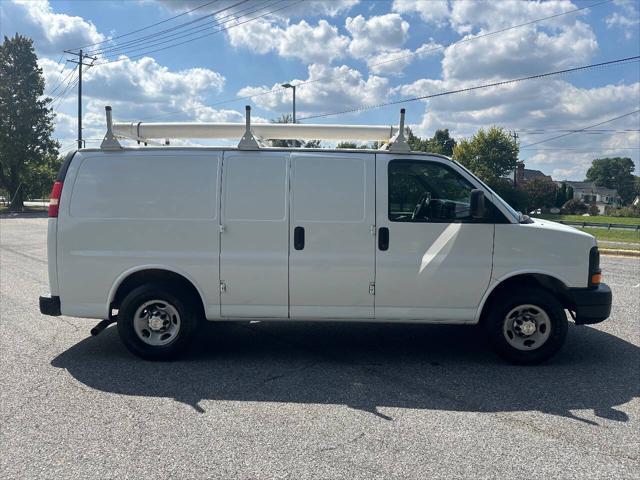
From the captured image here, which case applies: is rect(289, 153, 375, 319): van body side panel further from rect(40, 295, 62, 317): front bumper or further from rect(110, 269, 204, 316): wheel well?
rect(40, 295, 62, 317): front bumper

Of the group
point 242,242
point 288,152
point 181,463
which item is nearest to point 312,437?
point 181,463

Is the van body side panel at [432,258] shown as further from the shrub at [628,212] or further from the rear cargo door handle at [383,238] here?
the shrub at [628,212]

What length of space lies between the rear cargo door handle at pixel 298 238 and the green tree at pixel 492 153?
193 ft

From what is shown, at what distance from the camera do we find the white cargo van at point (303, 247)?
4.95 metres

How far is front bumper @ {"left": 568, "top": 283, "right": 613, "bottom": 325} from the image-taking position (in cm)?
495

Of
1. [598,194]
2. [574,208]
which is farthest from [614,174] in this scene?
[574,208]

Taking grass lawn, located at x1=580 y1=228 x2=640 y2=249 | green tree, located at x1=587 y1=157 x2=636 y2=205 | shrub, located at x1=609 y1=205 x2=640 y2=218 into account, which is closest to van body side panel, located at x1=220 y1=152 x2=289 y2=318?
grass lawn, located at x1=580 y1=228 x2=640 y2=249

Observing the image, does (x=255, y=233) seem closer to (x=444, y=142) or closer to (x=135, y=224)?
(x=135, y=224)

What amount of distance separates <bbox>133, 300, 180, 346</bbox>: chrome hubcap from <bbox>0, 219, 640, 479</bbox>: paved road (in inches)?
11.0

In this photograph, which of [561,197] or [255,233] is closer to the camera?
[255,233]

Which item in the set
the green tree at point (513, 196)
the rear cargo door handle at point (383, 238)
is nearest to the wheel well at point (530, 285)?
the rear cargo door handle at point (383, 238)

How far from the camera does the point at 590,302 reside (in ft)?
16.2

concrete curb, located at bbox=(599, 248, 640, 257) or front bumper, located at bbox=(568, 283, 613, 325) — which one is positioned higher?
front bumper, located at bbox=(568, 283, 613, 325)

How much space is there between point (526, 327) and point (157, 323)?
12.5ft
